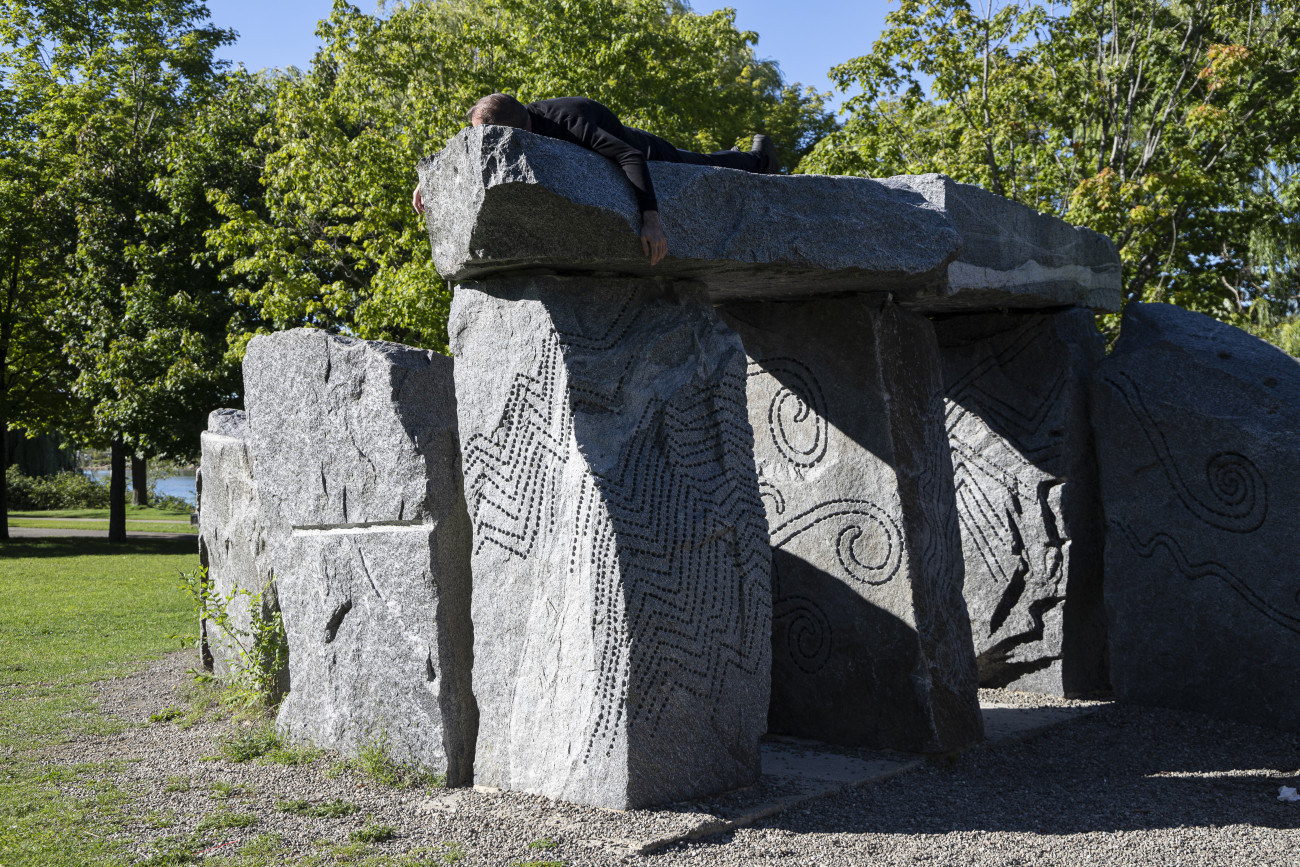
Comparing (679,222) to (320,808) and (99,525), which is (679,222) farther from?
(99,525)

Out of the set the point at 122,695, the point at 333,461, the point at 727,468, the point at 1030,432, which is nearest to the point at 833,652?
the point at 727,468

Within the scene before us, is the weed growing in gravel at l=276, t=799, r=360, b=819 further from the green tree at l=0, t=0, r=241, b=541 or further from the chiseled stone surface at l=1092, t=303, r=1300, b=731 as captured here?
the green tree at l=0, t=0, r=241, b=541

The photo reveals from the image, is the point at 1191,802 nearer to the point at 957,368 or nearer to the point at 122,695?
the point at 957,368

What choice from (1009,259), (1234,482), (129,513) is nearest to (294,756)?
(1009,259)

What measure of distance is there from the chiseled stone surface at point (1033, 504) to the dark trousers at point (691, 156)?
6.99 feet

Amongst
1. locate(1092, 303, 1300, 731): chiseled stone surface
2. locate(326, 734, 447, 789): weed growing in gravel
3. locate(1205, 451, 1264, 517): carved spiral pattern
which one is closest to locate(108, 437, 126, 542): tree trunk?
locate(326, 734, 447, 789): weed growing in gravel

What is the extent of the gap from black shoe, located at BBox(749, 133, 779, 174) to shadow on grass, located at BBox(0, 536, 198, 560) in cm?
1442

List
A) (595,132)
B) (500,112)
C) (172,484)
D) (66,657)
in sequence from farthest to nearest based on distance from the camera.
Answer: (172,484)
(66,657)
(595,132)
(500,112)

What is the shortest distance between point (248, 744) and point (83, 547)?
47.3 feet

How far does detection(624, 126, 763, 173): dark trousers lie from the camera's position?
15.0ft

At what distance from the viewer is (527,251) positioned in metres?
3.94

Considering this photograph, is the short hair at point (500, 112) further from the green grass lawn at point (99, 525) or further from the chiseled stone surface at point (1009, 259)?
the green grass lawn at point (99, 525)

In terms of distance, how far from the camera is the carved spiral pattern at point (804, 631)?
5.40 meters

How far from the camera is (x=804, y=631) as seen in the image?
5.47 m
